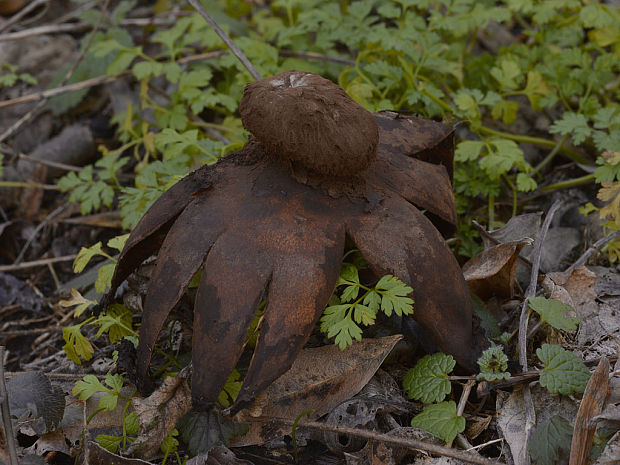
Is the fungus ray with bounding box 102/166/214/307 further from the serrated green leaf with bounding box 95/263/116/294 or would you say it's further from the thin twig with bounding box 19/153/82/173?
the thin twig with bounding box 19/153/82/173

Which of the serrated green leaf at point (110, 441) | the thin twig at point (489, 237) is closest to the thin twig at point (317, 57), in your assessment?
the thin twig at point (489, 237)

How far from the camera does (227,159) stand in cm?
209

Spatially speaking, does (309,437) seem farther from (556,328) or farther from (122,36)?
(122,36)

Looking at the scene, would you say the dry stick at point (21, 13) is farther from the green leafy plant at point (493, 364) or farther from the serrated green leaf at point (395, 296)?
the green leafy plant at point (493, 364)

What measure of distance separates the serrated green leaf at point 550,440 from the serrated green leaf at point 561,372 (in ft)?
0.29

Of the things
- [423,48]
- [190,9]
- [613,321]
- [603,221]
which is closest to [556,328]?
[613,321]

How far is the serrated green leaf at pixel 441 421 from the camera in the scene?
1.84 m

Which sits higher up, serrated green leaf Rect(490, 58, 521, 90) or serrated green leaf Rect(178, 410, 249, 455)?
serrated green leaf Rect(490, 58, 521, 90)

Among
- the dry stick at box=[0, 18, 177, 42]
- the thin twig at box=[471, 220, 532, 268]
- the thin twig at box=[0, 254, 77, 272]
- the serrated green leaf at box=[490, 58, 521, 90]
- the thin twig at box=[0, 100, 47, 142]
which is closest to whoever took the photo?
the thin twig at box=[471, 220, 532, 268]

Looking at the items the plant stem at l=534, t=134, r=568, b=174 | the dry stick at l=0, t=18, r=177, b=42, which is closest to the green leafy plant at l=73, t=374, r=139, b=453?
the plant stem at l=534, t=134, r=568, b=174

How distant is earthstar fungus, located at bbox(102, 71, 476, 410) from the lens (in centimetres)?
173

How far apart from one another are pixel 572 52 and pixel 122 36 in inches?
98.6

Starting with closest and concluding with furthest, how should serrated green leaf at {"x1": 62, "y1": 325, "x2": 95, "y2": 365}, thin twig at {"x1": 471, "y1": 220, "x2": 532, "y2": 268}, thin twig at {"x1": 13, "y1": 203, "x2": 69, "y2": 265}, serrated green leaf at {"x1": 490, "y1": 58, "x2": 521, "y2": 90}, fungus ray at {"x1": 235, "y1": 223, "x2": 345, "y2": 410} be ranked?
fungus ray at {"x1": 235, "y1": 223, "x2": 345, "y2": 410}
serrated green leaf at {"x1": 62, "y1": 325, "x2": 95, "y2": 365}
thin twig at {"x1": 471, "y1": 220, "x2": 532, "y2": 268}
serrated green leaf at {"x1": 490, "y1": 58, "x2": 521, "y2": 90}
thin twig at {"x1": 13, "y1": 203, "x2": 69, "y2": 265}

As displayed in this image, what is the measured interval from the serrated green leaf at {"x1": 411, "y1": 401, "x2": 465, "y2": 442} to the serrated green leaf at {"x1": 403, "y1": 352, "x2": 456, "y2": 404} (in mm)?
27
